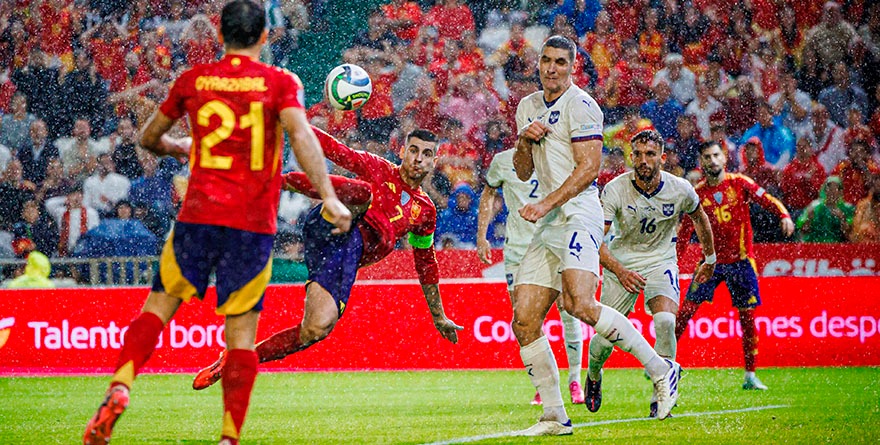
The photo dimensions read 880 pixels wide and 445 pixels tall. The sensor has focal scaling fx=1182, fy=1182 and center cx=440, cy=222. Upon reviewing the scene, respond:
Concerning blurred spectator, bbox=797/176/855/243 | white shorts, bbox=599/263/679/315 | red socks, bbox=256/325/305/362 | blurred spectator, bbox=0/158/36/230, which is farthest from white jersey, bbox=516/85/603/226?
blurred spectator, bbox=0/158/36/230

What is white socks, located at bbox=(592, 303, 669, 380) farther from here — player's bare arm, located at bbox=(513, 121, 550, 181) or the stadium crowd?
the stadium crowd

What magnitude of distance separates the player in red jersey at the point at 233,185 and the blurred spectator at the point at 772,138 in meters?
11.0

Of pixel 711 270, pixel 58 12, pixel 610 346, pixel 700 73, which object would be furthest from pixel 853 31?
pixel 58 12

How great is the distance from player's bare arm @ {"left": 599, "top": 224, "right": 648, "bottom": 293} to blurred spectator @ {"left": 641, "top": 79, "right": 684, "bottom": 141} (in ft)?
23.7

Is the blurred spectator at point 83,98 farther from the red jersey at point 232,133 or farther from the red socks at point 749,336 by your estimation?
the red jersey at point 232,133

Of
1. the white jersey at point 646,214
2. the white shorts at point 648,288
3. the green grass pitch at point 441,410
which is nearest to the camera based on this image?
the green grass pitch at point 441,410

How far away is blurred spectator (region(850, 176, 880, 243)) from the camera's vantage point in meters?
13.9

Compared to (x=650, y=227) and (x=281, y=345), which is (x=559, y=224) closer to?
(x=281, y=345)

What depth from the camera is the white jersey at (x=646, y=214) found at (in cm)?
870

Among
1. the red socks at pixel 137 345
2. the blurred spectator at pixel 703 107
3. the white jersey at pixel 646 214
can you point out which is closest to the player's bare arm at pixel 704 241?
the white jersey at pixel 646 214

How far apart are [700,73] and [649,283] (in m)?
7.58

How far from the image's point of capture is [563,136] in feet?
22.5

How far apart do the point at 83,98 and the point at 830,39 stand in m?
10.2

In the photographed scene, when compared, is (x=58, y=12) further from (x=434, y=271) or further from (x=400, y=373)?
(x=434, y=271)
